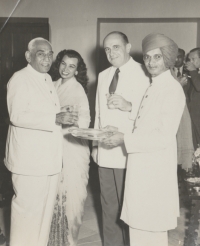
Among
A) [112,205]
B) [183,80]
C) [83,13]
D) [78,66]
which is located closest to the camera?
[112,205]

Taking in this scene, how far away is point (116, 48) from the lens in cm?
249

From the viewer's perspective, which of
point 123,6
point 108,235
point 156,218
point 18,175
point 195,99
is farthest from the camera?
point 123,6

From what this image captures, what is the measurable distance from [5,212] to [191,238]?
83.8 inches

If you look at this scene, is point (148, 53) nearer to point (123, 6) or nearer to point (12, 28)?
point (123, 6)

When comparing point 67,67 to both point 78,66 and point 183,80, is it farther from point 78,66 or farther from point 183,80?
point 183,80

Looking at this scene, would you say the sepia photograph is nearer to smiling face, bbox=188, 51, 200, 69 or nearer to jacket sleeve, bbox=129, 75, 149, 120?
jacket sleeve, bbox=129, 75, 149, 120

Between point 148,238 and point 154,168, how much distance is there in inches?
17.7

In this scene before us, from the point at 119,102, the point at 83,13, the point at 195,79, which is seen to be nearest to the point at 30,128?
the point at 119,102

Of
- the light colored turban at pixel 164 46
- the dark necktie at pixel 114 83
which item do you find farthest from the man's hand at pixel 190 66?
the light colored turban at pixel 164 46

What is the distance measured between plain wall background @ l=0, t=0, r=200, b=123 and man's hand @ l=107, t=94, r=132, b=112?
322 centimetres

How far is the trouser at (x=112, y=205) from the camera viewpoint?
103 inches

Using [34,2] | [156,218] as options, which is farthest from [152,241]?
[34,2]

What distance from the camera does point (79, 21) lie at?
17.7 ft

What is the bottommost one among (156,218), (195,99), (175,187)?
(156,218)
